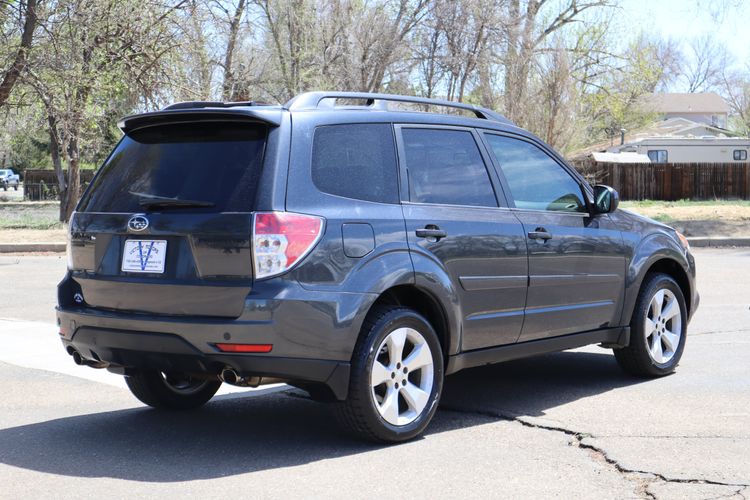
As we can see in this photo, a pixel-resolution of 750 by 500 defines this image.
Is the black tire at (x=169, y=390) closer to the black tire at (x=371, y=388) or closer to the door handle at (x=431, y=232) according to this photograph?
the black tire at (x=371, y=388)

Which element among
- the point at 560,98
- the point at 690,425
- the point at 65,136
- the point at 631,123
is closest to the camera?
the point at 690,425

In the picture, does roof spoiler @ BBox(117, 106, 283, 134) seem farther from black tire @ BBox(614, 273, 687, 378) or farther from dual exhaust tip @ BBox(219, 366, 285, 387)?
black tire @ BBox(614, 273, 687, 378)

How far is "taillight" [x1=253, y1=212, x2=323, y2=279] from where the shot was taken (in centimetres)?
505

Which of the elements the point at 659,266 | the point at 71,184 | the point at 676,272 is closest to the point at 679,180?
the point at 71,184

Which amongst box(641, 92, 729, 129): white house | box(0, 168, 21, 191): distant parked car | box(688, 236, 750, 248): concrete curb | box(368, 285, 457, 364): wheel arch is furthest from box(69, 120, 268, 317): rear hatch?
box(641, 92, 729, 129): white house

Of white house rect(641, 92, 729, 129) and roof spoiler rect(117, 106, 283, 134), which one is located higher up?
white house rect(641, 92, 729, 129)

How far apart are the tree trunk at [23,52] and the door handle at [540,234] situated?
18.1 meters

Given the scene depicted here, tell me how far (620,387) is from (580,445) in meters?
1.77

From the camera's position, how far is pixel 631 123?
81.1m

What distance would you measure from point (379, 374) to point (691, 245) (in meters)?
18.1

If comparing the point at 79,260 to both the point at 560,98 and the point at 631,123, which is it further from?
the point at 631,123

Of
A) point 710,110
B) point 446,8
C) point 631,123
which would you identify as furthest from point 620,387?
point 710,110

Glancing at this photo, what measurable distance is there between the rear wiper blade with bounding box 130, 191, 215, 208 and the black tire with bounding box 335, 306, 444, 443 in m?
1.07

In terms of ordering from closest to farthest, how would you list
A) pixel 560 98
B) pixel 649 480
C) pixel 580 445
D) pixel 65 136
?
pixel 649 480 < pixel 580 445 < pixel 65 136 < pixel 560 98
